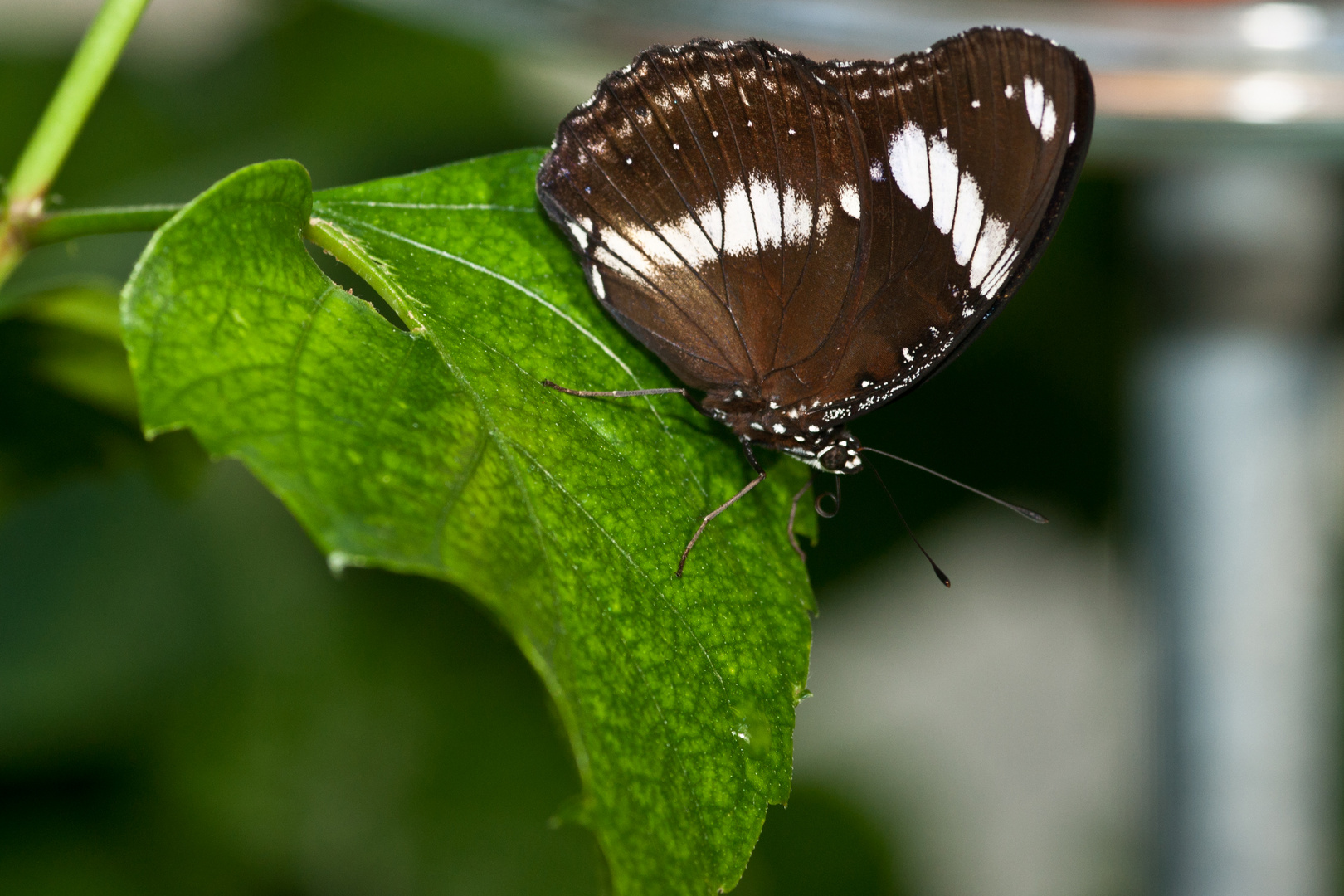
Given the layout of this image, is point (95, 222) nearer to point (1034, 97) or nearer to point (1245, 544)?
point (1034, 97)

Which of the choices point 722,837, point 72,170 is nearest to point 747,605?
point 722,837

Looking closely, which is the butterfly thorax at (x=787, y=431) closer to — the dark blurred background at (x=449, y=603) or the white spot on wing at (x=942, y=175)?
the white spot on wing at (x=942, y=175)

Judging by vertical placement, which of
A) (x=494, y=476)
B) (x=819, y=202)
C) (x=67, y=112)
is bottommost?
(x=494, y=476)

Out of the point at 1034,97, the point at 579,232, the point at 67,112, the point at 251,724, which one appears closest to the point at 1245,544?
the point at 1034,97

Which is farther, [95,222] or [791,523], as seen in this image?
[791,523]

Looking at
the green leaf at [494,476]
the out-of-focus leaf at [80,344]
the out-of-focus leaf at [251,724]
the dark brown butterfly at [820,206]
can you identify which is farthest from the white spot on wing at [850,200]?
the out-of-focus leaf at [251,724]

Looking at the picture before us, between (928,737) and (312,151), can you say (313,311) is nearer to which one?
(312,151)

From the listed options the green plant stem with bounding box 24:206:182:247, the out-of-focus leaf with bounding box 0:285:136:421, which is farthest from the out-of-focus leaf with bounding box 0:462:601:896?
the green plant stem with bounding box 24:206:182:247
